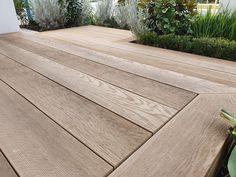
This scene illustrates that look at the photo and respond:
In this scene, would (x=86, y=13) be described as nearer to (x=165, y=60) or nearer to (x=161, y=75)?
(x=165, y=60)

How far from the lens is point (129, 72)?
5.30ft

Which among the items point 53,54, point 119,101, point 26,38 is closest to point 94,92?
point 119,101

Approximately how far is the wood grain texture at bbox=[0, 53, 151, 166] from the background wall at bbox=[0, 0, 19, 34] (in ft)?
7.78

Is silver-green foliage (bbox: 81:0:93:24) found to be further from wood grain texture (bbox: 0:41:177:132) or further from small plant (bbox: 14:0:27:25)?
wood grain texture (bbox: 0:41:177:132)

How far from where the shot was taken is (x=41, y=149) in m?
0.85

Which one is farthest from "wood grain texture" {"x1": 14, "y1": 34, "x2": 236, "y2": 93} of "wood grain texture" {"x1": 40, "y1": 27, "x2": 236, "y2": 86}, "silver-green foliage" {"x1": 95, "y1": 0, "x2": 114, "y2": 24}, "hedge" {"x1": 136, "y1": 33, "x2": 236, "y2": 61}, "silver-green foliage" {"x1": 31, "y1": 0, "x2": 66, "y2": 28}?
"silver-green foliage" {"x1": 95, "y1": 0, "x2": 114, "y2": 24}

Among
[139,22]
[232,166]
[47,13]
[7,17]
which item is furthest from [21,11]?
[232,166]

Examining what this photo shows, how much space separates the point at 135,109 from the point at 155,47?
68.5 inches

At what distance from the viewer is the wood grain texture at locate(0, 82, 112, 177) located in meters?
0.75

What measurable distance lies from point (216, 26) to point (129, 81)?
5.67 feet

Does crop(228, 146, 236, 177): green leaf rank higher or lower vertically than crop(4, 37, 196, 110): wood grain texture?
lower

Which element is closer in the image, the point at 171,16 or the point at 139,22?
the point at 171,16

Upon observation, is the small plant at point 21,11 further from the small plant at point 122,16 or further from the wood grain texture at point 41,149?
the wood grain texture at point 41,149

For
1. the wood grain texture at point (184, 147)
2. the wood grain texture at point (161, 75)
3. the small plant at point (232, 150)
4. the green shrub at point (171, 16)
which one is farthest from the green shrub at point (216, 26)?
the small plant at point (232, 150)
